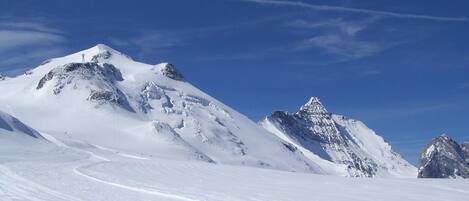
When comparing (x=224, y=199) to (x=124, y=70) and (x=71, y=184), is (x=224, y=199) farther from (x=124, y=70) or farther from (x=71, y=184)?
(x=124, y=70)

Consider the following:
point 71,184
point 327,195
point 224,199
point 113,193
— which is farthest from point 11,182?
point 327,195

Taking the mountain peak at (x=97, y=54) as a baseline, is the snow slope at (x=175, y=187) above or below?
below

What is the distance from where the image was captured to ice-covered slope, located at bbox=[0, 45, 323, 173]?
119 m

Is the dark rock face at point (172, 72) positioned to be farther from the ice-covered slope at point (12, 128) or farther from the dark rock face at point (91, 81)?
the ice-covered slope at point (12, 128)

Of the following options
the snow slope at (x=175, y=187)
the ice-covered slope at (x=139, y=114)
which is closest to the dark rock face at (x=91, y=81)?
the ice-covered slope at (x=139, y=114)

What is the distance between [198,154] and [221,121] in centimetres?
3848

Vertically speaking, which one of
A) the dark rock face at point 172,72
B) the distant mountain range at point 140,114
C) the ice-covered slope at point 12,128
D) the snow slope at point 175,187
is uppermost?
the dark rock face at point 172,72

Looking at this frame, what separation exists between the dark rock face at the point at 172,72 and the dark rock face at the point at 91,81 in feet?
90.2

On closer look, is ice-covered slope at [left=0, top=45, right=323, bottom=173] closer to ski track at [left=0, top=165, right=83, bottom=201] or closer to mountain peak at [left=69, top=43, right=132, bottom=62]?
mountain peak at [left=69, top=43, right=132, bottom=62]

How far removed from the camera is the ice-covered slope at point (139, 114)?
391 feet

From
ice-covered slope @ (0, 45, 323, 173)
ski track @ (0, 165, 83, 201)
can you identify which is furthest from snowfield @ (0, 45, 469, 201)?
ice-covered slope @ (0, 45, 323, 173)

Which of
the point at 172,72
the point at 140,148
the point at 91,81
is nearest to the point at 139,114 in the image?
the point at 91,81

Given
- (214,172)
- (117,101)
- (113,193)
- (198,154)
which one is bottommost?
(113,193)

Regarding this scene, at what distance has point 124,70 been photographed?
173625 mm
